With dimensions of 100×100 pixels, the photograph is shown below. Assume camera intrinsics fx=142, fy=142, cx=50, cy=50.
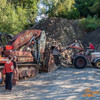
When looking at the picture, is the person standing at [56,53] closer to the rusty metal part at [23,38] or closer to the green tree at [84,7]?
the rusty metal part at [23,38]

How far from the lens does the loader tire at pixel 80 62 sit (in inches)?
389

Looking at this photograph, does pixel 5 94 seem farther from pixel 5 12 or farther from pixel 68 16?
pixel 68 16

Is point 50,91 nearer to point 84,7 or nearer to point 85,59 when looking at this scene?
point 85,59

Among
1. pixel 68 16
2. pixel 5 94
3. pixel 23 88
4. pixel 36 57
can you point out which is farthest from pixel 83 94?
Answer: pixel 68 16

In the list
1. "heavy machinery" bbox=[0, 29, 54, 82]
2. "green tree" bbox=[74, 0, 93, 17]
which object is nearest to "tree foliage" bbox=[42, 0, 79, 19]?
"green tree" bbox=[74, 0, 93, 17]

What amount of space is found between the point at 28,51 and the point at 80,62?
3941mm

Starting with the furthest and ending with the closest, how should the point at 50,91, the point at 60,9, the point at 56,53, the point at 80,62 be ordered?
the point at 60,9 < the point at 56,53 < the point at 80,62 < the point at 50,91

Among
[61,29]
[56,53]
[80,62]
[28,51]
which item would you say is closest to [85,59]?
[80,62]

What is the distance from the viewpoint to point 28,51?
321 inches

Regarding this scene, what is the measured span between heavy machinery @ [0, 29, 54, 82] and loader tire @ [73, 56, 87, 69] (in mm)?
1921

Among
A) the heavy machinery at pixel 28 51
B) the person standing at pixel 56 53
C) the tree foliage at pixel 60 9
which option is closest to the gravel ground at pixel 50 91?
the heavy machinery at pixel 28 51

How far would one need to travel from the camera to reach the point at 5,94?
5.33 metres

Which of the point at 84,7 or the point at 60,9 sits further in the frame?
the point at 84,7

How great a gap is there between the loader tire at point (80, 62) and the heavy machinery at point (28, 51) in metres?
1.92
